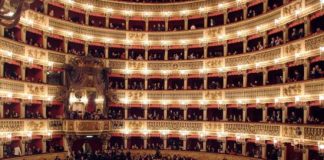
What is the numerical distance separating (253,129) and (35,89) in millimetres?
19802

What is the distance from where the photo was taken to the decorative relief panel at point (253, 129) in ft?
114

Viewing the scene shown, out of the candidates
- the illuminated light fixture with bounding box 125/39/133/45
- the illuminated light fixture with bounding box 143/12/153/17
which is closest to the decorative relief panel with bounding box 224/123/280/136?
the illuminated light fixture with bounding box 125/39/133/45

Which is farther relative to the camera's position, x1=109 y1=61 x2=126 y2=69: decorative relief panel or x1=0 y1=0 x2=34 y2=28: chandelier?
x1=109 y1=61 x2=126 y2=69: decorative relief panel

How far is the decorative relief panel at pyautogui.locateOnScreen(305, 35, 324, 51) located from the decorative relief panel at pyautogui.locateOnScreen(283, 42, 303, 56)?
0.93 m

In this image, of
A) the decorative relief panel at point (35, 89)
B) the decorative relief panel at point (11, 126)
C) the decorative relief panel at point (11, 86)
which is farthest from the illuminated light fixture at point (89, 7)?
the decorative relief panel at point (11, 126)

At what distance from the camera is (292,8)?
3434cm

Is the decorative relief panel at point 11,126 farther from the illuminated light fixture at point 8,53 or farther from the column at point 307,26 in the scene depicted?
the column at point 307,26

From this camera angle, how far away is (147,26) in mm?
48875

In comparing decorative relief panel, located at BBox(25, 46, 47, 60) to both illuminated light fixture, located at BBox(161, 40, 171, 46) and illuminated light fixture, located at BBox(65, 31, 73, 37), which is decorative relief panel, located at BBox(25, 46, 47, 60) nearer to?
illuminated light fixture, located at BBox(65, 31, 73, 37)

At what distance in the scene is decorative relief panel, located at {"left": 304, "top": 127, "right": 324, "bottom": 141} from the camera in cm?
2819

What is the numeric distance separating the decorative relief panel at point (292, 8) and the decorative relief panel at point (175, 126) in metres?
14.6

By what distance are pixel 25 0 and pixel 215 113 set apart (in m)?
36.4

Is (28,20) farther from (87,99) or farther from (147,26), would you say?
(147,26)

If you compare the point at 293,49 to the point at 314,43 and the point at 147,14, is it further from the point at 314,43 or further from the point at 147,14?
the point at 147,14
